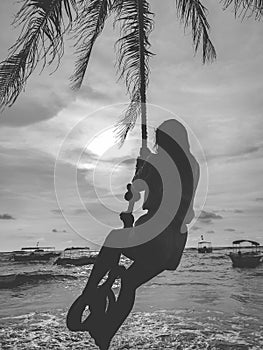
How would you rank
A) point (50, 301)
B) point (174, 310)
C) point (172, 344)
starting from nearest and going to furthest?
1. point (172, 344)
2. point (174, 310)
3. point (50, 301)

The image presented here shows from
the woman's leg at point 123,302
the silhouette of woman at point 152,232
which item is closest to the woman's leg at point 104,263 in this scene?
the silhouette of woman at point 152,232

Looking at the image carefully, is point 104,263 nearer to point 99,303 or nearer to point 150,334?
point 99,303

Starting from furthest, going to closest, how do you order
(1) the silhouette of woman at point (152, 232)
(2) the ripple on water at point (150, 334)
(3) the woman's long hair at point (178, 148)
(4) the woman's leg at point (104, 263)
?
1. (2) the ripple on water at point (150, 334)
2. (3) the woman's long hair at point (178, 148)
3. (4) the woman's leg at point (104, 263)
4. (1) the silhouette of woman at point (152, 232)

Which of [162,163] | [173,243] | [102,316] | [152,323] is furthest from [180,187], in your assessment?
[152,323]

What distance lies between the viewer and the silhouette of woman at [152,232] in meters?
4.77

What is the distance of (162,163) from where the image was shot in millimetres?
5020

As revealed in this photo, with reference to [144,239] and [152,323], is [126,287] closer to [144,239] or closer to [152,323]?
[144,239]

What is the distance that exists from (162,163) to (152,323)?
17.4 m

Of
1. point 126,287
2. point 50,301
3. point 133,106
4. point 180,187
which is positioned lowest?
point 50,301

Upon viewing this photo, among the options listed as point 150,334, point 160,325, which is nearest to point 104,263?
point 150,334

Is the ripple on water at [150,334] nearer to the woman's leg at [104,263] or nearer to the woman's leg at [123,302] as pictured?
the woman's leg at [123,302]

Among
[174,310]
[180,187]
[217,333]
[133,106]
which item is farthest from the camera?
[174,310]

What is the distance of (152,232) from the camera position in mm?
4770

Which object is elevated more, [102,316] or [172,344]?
[102,316]
